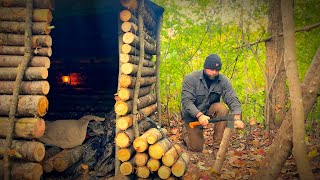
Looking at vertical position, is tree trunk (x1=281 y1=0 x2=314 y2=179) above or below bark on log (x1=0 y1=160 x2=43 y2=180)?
above

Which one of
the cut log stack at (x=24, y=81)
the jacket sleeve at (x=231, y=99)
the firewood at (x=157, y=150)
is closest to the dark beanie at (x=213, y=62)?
the jacket sleeve at (x=231, y=99)

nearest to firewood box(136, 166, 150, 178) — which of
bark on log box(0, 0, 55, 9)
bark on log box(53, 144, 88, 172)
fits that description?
bark on log box(53, 144, 88, 172)

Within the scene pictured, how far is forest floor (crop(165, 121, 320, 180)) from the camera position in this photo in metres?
4.82

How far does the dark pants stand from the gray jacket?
19 centimetres

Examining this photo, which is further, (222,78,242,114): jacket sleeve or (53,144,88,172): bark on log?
(222,78,242,114): jacket sleeve

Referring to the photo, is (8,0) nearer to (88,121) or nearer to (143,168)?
(88,121)

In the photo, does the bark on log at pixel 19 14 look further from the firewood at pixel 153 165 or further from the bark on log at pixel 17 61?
the firewood at pixel 153 165

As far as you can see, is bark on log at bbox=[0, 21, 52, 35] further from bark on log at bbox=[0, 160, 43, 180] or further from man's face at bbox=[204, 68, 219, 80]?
man's face at bbox=[204, 68, 219, 80]

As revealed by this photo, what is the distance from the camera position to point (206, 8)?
33.2 feet

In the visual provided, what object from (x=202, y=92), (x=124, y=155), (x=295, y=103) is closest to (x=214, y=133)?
(x=202, y=92)

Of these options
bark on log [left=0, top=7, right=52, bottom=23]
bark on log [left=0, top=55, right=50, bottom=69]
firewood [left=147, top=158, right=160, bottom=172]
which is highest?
bark on log [left=0, top=7, right=52, bottom=23]

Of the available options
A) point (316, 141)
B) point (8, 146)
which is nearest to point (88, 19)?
point (8, 146)

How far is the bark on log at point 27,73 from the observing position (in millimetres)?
4426

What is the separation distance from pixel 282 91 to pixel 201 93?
3.20 m
